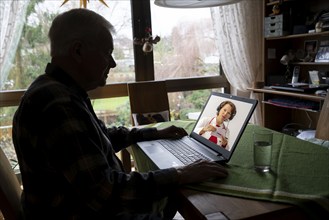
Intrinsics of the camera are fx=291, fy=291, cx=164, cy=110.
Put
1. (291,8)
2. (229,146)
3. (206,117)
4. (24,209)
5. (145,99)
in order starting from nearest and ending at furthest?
(24,209) → (229,146) → (206,117) → (145,99) → (291,8)

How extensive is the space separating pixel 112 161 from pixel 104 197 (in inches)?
8.3

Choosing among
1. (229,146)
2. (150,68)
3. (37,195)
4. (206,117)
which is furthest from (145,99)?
(37,195)

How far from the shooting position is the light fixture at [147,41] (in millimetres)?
2947

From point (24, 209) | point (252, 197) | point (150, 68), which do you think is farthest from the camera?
point (150, 68)

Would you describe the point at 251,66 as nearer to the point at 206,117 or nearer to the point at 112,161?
the point at 206,117

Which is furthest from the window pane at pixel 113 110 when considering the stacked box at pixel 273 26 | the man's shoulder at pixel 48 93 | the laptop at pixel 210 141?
the man's shoulder at pixel 48 93

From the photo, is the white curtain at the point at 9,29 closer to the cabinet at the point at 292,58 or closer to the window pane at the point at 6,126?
the window pane at the point at 6,126

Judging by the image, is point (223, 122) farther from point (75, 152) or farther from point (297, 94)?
point (297, 94)

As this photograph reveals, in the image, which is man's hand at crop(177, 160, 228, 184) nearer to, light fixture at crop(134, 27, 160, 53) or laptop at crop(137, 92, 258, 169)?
laptop at crop(137, 92, 258, 169)

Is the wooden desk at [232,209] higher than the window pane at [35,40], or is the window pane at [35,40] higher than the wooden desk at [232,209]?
the window pane at [35,40]

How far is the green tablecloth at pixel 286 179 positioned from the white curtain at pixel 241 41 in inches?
83.8

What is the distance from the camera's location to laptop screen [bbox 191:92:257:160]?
1084 mm

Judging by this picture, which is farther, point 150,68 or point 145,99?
point 150,68

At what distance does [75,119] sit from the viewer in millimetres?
827
